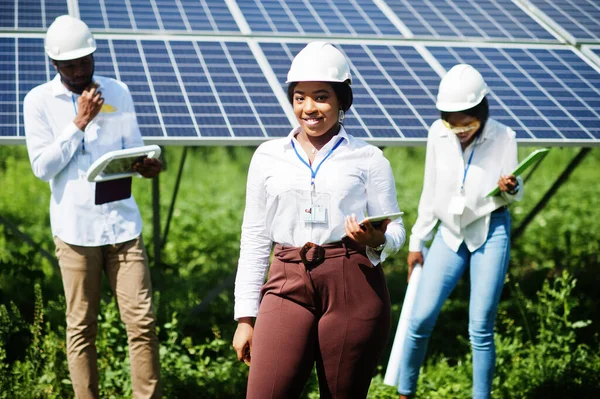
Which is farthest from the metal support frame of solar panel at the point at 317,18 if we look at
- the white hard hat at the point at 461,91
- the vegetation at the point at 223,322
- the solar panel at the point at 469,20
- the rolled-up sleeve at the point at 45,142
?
the white hard hat at the point at 461,91

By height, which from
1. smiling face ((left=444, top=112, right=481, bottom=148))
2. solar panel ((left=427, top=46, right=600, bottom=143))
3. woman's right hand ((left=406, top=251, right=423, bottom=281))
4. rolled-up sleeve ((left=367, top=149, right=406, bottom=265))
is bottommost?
rolled-up sleeve ((left=367, top=149, right=406, bottom=265))

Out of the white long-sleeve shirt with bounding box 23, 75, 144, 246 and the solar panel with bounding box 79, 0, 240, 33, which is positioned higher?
the solar panel with bounding box 79, 0, 240, 33

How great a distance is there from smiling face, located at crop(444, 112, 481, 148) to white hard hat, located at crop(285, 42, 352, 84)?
173cm

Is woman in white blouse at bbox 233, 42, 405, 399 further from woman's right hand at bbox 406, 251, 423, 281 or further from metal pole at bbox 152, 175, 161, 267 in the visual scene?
metal pole at bbox 152, 175, 161, 267

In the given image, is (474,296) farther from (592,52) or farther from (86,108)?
(592,52)

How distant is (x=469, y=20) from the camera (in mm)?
8078

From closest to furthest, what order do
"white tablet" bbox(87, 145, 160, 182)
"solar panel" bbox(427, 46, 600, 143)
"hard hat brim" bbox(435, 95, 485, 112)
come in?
"white tablet" bbox(87, 145, 160, 182)
"hard hat brim" bbox(435, 95, 485, 112)
"solar panel" bbox(427, 46, 600, 143)

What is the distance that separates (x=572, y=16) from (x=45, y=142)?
529 centimetres

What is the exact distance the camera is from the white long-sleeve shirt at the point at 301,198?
3.54 m

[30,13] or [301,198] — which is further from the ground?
[30,13]

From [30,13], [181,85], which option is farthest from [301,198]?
[30,13]

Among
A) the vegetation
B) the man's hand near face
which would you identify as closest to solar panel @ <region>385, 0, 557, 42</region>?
the vegetation

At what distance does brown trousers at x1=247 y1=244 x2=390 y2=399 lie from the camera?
350cm

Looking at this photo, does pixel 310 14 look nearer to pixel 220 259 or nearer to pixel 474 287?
pixel 220 259
